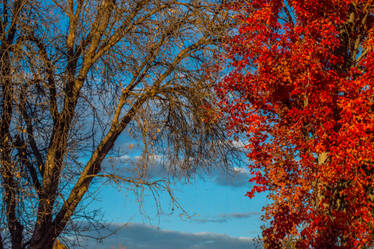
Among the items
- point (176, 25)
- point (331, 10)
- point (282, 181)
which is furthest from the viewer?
point (331, 10)

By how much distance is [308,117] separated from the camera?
12.3m

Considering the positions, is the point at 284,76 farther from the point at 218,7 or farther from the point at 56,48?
the point at 56,48

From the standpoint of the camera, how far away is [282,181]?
11922mm

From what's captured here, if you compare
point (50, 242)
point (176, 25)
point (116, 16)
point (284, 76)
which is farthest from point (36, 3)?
point (284, 76)

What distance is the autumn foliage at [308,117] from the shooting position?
11.4 meters

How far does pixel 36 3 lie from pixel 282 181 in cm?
848

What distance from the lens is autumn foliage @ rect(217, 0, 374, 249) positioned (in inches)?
447

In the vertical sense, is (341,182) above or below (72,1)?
below

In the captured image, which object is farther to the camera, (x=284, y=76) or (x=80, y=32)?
(x=284, y=76)

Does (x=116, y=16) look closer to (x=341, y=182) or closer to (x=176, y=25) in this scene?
(x=176, y=25)

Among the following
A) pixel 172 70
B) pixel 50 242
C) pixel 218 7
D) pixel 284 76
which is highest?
pixel 218 7

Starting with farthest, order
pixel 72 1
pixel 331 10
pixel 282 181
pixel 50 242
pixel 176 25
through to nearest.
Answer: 1. pixel 331 10
2. pixel 282 181
3. pixel 72 1
4. pixel 176 25
5. pixel 50 242

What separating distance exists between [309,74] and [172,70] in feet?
13.4

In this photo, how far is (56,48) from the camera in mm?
10062
